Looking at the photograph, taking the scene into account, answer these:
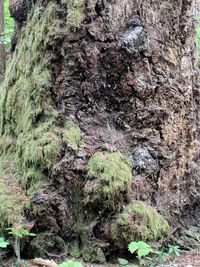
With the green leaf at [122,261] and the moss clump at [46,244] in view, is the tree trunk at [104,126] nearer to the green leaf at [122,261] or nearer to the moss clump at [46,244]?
the moss clump at [46,244]

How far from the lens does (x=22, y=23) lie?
5.77 m

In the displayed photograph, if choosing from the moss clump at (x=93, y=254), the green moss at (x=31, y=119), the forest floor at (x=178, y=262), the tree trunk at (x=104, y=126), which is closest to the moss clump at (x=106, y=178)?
the tree trunk at (x=104, y=126)

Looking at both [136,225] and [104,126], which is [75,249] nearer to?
[136,225]

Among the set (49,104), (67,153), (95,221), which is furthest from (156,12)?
(95,221)

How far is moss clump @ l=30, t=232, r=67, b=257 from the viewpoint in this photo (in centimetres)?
413

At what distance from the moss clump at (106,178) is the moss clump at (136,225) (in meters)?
0.20

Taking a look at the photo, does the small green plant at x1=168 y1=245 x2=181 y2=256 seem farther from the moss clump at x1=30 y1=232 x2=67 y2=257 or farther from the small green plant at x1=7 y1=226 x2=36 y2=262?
the small green plant at x1=7 y1=226 x2=36 y2=262

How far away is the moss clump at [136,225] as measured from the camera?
4.19 meters

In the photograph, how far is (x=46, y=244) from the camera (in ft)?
13.6

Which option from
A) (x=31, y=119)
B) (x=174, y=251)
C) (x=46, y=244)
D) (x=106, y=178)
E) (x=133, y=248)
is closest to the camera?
(x=133, y=248)

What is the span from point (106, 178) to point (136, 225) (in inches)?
22.5

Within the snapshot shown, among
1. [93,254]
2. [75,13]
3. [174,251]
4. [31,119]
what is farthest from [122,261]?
[75,13]

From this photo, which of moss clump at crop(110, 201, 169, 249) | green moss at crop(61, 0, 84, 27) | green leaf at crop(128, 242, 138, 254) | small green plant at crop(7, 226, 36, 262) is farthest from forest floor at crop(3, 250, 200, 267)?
green moss at crop(61, 0, 84, 27)

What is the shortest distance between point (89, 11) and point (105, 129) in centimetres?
136
